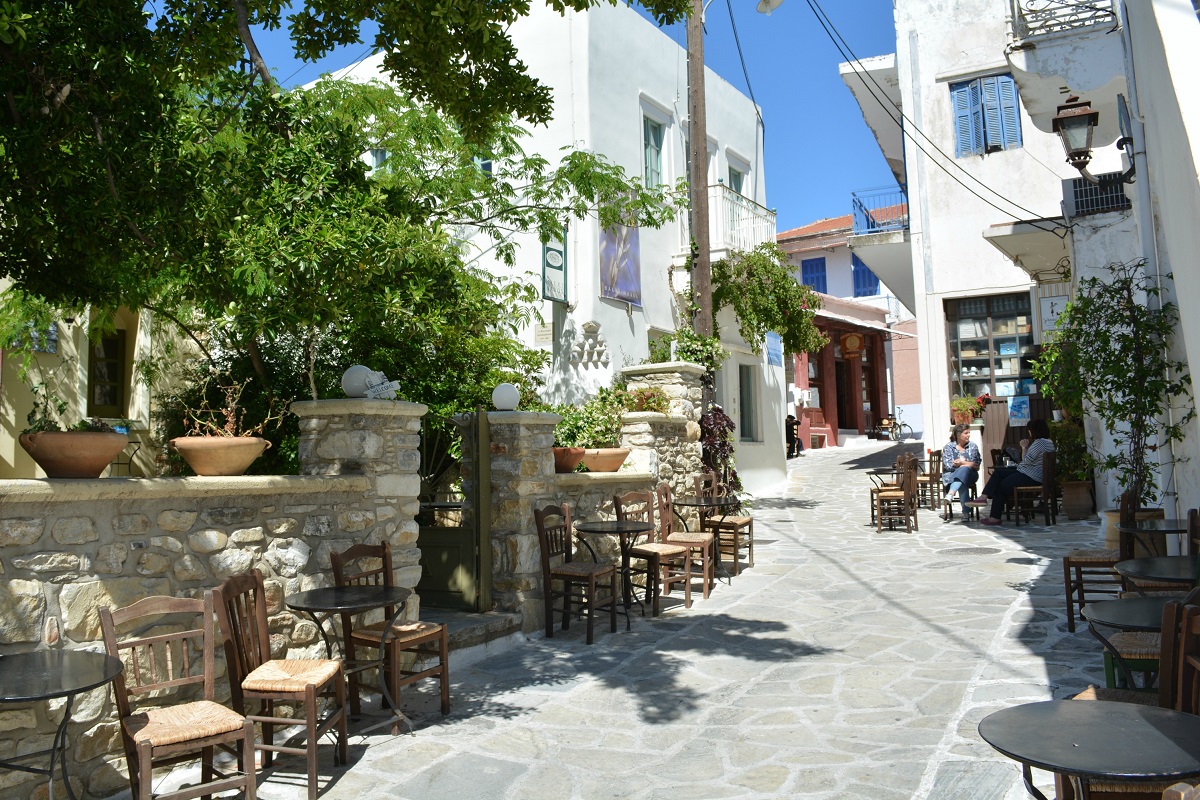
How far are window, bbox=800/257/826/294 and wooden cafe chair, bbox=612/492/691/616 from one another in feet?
79.4

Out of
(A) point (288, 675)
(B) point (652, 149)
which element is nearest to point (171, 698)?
(A) point (288, 675)

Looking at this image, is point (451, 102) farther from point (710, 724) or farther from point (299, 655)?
point (710, 724)

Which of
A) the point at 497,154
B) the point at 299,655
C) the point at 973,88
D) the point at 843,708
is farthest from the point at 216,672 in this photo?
the point at 973,88

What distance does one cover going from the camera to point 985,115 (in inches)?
645

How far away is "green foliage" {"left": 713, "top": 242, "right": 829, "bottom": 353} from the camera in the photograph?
14.1 metres

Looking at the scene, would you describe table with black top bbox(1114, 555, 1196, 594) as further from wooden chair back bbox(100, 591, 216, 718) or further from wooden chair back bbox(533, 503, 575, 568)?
wooden chair back bbox(100, 591, 216, 718)

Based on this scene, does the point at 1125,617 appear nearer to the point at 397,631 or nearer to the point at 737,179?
the point at 397,631

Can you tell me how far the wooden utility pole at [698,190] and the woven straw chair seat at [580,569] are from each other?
15.6 ft

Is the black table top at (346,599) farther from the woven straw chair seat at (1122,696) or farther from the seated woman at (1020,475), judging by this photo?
the seated woman at (1020,475)

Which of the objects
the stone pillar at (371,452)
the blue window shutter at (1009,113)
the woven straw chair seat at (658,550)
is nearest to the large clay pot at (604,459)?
the woven straw chair seat at (658,550)

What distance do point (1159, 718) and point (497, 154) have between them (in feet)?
28.6

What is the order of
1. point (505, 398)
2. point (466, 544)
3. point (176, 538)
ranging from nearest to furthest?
point (176, 538)
point (466, 544)
point (505, 398)

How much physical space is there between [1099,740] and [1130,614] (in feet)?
5.55

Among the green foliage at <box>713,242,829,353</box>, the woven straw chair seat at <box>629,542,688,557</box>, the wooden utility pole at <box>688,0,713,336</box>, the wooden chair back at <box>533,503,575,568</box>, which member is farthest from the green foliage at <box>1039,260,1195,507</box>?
the green foliage at <box>713,242,829,353</box>
